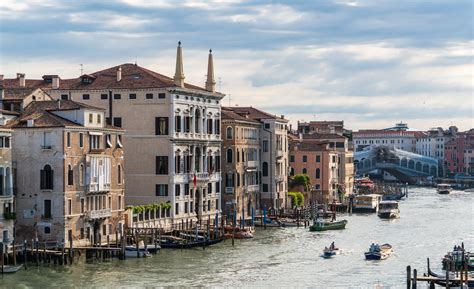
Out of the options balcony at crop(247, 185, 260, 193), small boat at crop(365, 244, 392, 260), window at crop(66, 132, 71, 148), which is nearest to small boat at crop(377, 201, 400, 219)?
balcony at crop(247, 185, 260, 193)

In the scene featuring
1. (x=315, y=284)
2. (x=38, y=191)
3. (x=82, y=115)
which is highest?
(x=82, y=115)

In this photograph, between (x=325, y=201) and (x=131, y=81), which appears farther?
(x=325, y=201)

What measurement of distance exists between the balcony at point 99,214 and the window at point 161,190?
21.2 feet

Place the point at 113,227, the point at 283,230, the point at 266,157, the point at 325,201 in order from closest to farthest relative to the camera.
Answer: the point at 113,227 < the point at 283,230 < the point at 266,157 < the point at 325,201

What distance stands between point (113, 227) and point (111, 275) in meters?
6.81

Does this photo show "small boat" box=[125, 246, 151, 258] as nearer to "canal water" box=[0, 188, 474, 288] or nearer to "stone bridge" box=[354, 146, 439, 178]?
"canal water" box=[0, 188, 474, 288]

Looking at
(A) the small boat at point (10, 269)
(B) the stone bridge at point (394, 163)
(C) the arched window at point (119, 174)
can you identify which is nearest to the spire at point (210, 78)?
(C) the arched window at point (119, 174)

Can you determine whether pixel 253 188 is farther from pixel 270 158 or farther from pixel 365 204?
pixel 365 204

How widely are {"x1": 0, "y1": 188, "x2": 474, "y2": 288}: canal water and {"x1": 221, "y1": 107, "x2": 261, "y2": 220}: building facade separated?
158 inches

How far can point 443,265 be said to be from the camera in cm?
3422

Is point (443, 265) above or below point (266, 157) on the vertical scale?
below

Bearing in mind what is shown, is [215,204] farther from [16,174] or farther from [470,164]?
[470,164]

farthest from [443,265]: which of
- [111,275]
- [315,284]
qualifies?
[111,275]

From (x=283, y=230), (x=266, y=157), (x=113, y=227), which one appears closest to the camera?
(x=113, y=227)
